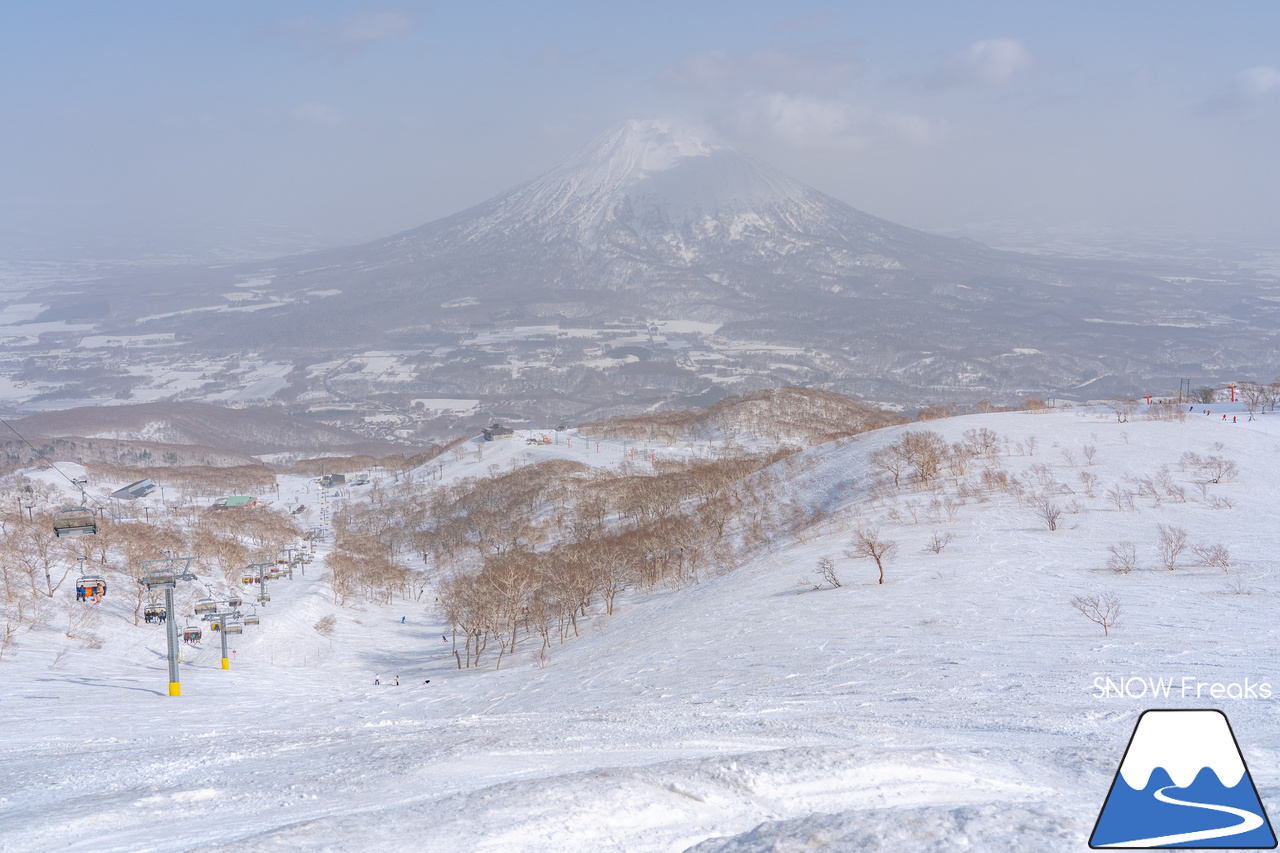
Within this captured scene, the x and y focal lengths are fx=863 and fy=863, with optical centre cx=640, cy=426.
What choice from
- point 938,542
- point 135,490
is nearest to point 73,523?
point 938,542

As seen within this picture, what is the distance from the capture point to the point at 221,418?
15000 cm

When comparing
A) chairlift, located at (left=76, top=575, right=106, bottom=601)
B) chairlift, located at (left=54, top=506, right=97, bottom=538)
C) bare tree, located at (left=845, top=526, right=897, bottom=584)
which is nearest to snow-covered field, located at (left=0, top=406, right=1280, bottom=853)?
bare tree, located at (left=845, top=526, right=897, bottom=584)

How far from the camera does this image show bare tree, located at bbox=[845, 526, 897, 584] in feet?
95.3

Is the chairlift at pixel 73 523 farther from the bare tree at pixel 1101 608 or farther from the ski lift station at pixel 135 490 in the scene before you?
the ski lift station at pixel 135 490

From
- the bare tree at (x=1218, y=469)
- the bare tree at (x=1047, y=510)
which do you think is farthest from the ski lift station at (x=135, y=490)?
Result: the bare tree at (x=1218, y=469)

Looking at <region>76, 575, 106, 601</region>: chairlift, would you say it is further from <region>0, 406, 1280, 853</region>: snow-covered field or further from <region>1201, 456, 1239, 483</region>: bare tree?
<region>1201, 456, 1239, 483</region>: bare tree

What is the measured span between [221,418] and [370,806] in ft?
515

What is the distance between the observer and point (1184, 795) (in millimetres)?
6086

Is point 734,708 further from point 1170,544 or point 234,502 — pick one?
point 234,502

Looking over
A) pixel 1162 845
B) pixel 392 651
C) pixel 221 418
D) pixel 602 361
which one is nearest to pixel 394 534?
pixel 392 651

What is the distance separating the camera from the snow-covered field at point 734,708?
828 cm

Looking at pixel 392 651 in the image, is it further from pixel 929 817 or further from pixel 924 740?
pixel 929 817

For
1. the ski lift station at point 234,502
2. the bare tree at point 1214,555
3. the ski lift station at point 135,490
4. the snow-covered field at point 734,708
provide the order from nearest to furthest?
the snow-covered field at point 734,708
the bare tree at point 1214,555
the ski lift station at point 234,502
the ski lift station at point 135,490

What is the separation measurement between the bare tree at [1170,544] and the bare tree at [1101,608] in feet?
17.3
